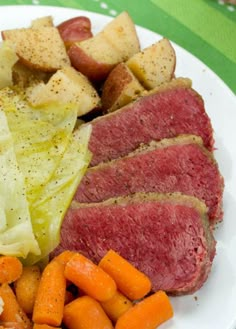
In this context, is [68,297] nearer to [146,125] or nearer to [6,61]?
[146,125]

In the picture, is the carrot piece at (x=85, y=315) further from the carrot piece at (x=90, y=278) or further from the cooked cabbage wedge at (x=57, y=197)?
the cooked cabbage wedge at (x=57, y=197)

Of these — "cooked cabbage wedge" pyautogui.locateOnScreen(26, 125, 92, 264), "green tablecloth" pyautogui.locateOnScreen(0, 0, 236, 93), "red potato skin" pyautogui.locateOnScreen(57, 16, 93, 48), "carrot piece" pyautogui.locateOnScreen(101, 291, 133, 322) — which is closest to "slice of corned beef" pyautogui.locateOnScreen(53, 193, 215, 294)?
"cooked cabbage wedge" pyautogui.locateOnScreen(26, 125, 92, 264)

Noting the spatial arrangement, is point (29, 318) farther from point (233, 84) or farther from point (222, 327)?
point (233, 84)

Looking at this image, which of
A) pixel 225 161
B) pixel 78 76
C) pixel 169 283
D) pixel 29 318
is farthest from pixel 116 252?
pixel 78 76

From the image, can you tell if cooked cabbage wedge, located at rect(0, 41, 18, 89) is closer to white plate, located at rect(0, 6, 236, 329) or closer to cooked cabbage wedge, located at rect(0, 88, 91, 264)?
cooked cabbage wedge, located at rect(0, 88, 91, 264)

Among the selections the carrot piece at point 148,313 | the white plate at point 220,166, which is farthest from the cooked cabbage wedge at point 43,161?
the white plate at point 220,166

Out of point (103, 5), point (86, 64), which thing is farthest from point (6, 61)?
point (103, 5)
